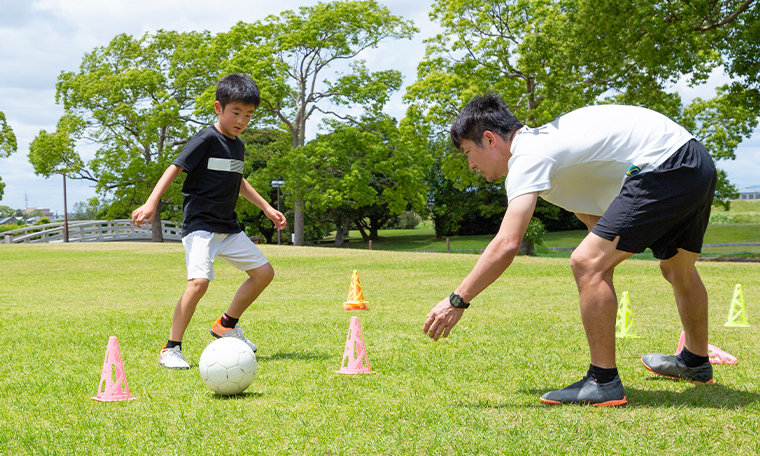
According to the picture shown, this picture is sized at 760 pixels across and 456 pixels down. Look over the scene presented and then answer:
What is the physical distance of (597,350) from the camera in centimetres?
351

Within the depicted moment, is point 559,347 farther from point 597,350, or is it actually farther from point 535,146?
point 535,146

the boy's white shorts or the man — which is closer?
the man

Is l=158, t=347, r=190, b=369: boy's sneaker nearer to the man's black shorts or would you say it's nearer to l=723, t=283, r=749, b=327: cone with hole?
the man's black shorts

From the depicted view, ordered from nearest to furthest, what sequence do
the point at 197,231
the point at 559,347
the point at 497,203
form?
the point at 197,231
the point at 559,347
the point at 497,203

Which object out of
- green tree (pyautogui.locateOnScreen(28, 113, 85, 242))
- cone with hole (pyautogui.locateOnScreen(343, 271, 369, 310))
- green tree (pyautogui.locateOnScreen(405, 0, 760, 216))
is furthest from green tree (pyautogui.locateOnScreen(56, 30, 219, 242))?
cone with hole (pyautogui.locateOnScreen(343, 271, 369, 310))

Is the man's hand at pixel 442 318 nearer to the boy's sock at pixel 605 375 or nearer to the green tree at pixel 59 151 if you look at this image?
the boy's sock at pixel 605 375

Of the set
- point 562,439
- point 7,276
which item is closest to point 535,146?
point 562,439

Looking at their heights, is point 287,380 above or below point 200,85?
below

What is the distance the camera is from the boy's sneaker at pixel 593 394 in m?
3.48

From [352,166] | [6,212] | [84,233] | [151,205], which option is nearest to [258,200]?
[151,205]

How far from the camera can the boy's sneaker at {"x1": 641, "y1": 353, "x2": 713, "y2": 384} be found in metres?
4.08

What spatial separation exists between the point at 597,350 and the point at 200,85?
4077cm

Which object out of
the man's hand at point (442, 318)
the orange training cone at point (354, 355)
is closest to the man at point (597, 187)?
the man's hand at point (442, 318)

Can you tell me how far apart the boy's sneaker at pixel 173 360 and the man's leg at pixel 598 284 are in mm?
2901
